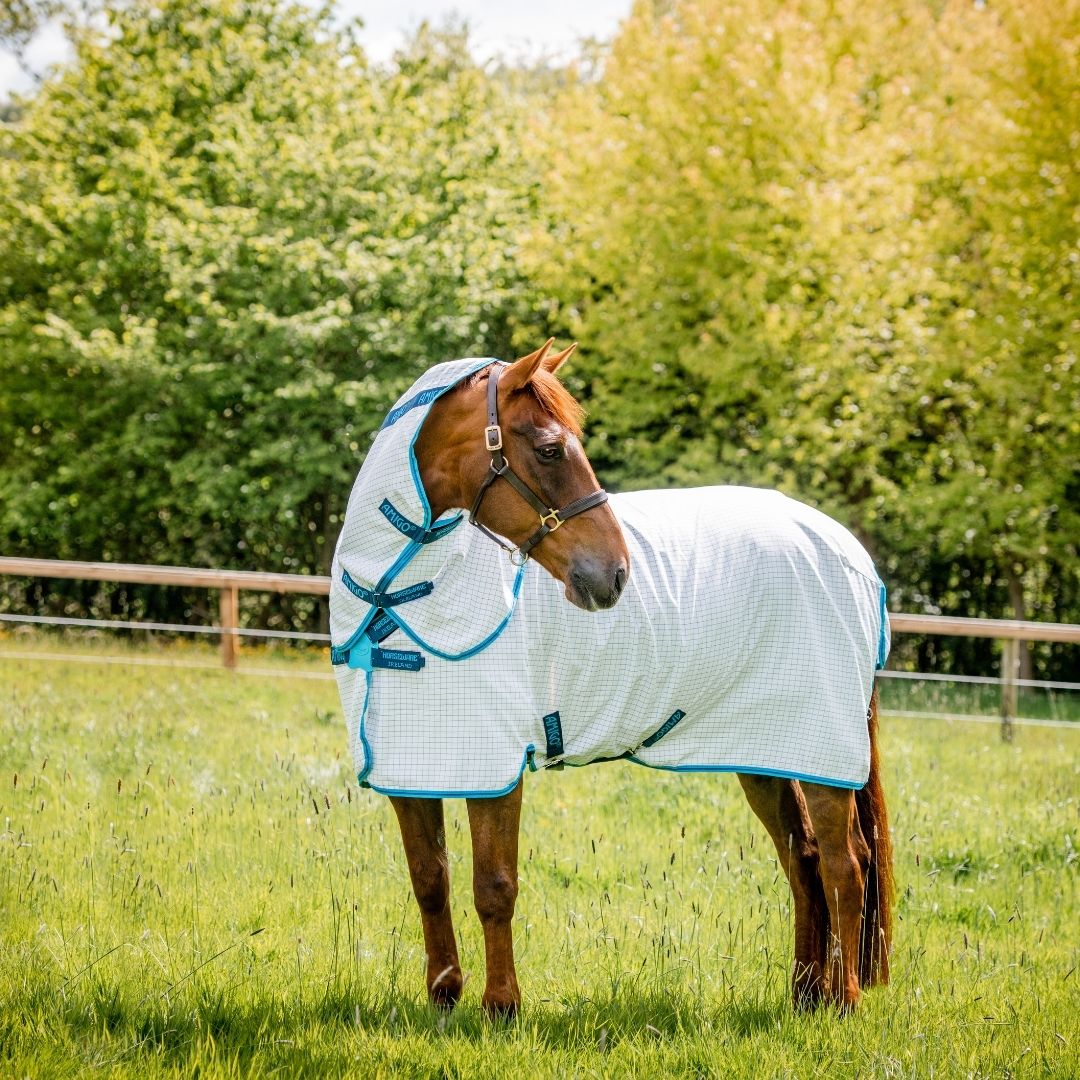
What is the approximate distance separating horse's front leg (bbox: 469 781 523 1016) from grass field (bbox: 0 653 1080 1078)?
11 cm

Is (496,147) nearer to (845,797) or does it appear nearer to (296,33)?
(296,33)

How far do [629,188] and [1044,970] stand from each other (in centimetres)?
1146

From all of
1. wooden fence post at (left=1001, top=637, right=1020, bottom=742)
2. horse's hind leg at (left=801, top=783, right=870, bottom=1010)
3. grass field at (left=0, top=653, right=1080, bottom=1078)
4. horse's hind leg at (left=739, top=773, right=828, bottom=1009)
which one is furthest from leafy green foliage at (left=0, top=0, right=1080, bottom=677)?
horse's hind leg at (left=801, top=783, right=870, bottom=1010)

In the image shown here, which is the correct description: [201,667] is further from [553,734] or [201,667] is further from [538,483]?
[538,483]

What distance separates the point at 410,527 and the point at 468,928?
1706 millimetres

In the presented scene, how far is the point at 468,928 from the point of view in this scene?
3.88 metres

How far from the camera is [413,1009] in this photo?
10.3ft

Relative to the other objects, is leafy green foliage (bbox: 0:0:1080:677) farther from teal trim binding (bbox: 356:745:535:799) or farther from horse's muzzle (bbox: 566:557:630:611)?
teal trim binding (bbox: 356:745:535:799)

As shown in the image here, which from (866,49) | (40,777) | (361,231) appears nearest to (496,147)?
(361,231)

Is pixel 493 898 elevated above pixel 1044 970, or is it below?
above

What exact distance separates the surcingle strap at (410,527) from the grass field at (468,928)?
1.31m

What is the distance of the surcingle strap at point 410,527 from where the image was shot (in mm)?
3064

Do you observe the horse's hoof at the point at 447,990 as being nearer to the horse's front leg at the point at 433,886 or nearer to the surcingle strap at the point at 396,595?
the horse's front leg at the point at 433,886

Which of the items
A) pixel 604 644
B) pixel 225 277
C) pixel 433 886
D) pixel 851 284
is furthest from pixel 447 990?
pixel 225 277
